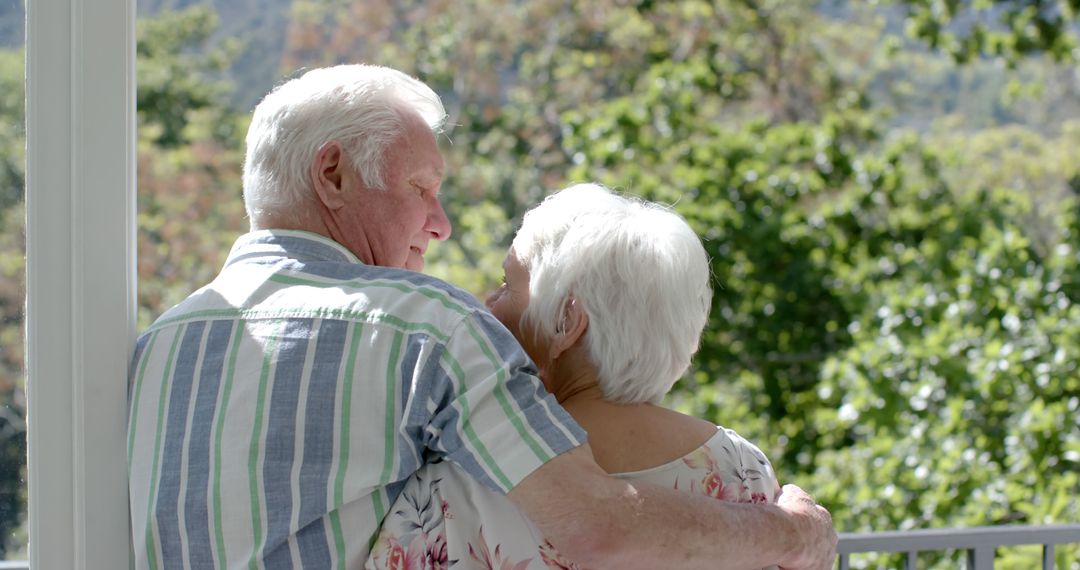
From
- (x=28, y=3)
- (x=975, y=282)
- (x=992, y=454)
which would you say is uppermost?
(x=28, y=3)

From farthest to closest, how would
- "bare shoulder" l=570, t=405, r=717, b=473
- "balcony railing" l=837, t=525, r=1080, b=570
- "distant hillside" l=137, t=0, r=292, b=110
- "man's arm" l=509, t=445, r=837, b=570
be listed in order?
"distant hillside" l=137, t=0, r=292, b=110 → "balcony railing" l=837, t=525, r=1080, b=570 → "bare shoulder" l=570, t=405, r=717, b=473 → "man's arm" l=509, t=445, r=837, b=570

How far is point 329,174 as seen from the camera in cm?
156

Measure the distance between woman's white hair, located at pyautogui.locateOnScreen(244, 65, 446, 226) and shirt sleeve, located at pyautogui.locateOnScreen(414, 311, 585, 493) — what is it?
328mm

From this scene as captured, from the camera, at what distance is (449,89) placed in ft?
26.7

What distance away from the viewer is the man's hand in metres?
1.54

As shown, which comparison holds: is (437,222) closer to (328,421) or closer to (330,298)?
(330,298)

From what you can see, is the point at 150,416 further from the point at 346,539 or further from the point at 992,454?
the point at 992,454

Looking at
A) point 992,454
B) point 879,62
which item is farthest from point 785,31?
point 992,454

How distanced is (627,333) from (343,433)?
0.38 metres

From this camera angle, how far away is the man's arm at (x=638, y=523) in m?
1.33

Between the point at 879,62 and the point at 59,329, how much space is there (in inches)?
306

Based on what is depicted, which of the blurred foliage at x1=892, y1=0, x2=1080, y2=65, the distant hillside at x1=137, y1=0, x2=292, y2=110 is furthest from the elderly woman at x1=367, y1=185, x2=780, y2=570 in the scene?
the distant hillside at x1=137, y1=0, x2=292, y2=110

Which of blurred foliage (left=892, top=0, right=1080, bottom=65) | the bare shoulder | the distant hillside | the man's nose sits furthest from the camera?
the distant hillside

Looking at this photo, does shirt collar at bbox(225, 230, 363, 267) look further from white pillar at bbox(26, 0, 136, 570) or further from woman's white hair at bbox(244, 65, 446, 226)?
white pillar at bbox(26, 0, 136, 570)
